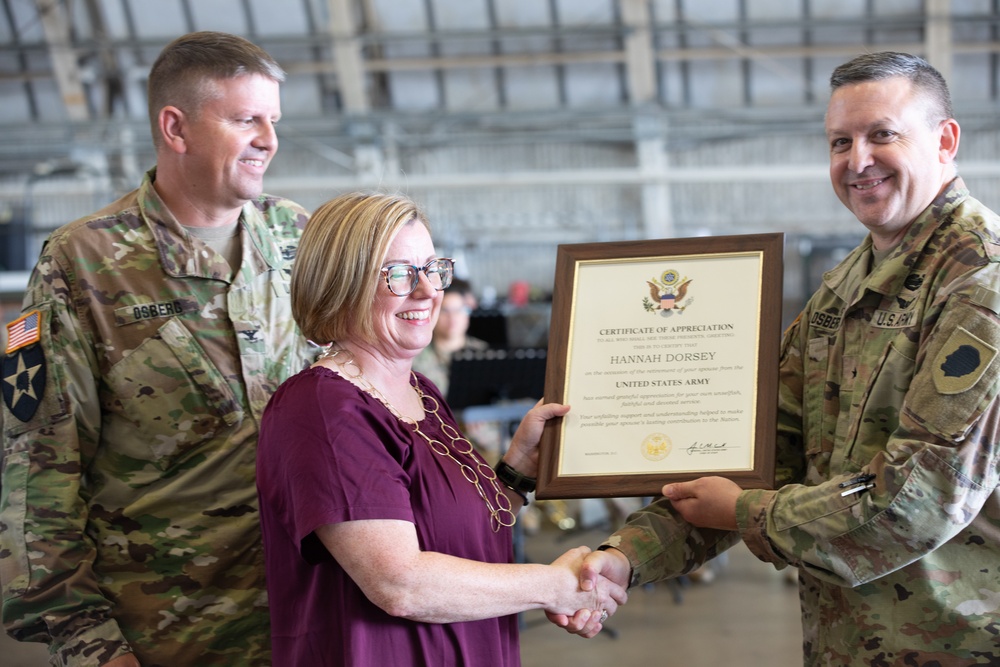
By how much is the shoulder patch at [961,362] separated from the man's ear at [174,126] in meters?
1.69

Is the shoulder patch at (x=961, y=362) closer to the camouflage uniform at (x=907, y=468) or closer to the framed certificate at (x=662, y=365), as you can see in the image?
the camouflage uniform at (x=907, y=468)

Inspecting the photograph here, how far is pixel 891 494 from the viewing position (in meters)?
1.83

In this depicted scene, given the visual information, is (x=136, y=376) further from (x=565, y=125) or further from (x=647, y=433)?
(x=565, y=125)

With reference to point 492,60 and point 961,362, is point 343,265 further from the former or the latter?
point 492,60

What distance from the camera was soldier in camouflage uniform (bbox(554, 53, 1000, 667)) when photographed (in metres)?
1.79

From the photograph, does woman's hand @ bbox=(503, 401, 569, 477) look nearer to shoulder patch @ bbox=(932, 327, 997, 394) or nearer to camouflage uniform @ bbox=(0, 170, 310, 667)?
camouflage uniform @ bbox=(0, 170, 310, 667)

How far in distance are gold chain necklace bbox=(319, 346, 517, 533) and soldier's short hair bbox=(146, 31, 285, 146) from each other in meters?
0.74

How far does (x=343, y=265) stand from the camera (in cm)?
181

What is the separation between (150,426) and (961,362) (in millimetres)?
1696

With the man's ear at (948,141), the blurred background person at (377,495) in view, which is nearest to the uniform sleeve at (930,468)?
the man's ear at (948,141)

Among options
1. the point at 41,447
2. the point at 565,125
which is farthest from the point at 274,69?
the point at 565,125

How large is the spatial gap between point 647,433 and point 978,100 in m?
11.7

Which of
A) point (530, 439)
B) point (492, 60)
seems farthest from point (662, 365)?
point (492, 60)
